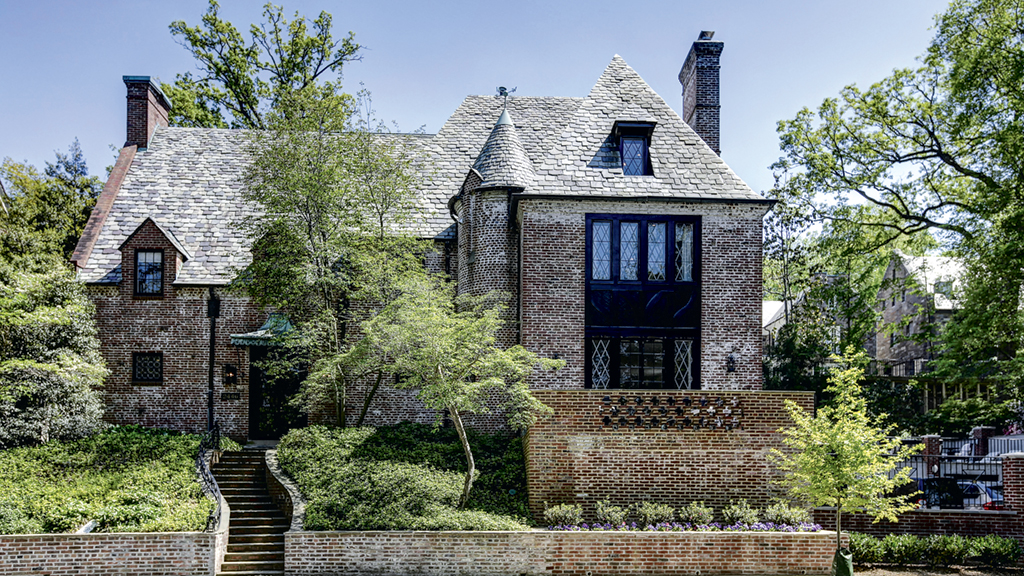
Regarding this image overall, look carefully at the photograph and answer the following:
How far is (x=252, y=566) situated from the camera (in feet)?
44.1

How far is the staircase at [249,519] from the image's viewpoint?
44.4ft

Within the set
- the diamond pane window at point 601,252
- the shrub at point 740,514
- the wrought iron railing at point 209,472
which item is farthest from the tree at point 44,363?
the shrub at point 740,514

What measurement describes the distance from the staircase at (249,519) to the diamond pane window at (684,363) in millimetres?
9831

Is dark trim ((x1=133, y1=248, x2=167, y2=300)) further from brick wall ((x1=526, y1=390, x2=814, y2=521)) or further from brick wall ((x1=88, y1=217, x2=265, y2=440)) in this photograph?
brick wall ((x1=526, y1=390, x2=814, y2=521))

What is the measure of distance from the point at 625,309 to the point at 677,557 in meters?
6.73

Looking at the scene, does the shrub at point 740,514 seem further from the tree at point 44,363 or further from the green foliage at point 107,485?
the tree at point 44,363

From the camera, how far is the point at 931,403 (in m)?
34.2

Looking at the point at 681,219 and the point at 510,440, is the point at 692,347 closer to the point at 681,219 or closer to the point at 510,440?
the point at 681,219

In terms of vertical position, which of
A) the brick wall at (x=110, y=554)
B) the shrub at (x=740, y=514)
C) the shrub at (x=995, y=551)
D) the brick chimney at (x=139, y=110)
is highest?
the brick chimney at (x=139, y=110)

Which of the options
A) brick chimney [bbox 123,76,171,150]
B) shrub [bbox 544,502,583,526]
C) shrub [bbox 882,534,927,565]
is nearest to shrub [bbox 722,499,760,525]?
shrub [bbox 882,534,927,565]

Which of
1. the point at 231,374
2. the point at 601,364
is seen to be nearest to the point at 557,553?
the point at 601,364

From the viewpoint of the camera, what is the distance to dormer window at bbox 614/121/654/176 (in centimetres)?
2000

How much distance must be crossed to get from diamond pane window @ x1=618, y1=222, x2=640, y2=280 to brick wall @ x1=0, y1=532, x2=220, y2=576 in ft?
35.8

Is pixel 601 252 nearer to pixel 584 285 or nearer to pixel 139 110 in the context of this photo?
pixel 584 285
